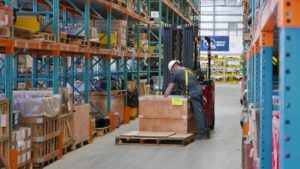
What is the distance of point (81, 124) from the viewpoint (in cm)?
996

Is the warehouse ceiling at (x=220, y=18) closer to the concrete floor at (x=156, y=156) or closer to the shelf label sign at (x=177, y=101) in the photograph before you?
the concrete floor at (x=156, y=156)

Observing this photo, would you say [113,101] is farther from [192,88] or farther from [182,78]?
[192,88]

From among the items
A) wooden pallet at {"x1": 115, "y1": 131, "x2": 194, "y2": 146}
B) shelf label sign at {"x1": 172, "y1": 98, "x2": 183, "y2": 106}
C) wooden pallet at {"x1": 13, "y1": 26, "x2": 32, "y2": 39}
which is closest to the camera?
wooden pallet at {"x1": 13, "y1": 26, "x2": 32, "y2": 39}

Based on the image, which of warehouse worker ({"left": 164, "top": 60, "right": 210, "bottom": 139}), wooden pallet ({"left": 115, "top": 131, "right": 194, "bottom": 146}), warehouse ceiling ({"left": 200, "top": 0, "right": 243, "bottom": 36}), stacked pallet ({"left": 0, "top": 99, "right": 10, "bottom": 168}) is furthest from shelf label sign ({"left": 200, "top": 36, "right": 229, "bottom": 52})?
stacked pallet ({"left": 0, "top": 99, "right": 10, "bottom": 168})

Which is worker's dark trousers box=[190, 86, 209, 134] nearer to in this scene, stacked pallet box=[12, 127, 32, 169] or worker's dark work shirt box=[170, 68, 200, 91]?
worker's dark work shirt box=[170, 68, 200, 91]

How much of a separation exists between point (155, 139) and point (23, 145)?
11.6 feet

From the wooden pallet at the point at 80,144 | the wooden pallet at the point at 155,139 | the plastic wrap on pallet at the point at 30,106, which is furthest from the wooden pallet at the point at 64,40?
the wooden pallet at the point at 155,139

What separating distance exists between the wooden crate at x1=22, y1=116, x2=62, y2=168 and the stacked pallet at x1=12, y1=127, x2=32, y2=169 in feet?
0.68

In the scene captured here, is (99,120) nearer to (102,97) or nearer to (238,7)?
(102,97)

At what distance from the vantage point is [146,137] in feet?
33.4

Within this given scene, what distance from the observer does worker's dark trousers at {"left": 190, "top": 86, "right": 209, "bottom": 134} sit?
10.8 m

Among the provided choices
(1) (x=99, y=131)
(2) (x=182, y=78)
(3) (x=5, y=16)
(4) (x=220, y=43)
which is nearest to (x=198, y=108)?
(2) (x=182, y=78)

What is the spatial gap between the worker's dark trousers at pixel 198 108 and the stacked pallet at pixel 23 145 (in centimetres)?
441

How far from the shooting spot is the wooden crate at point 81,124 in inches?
380
